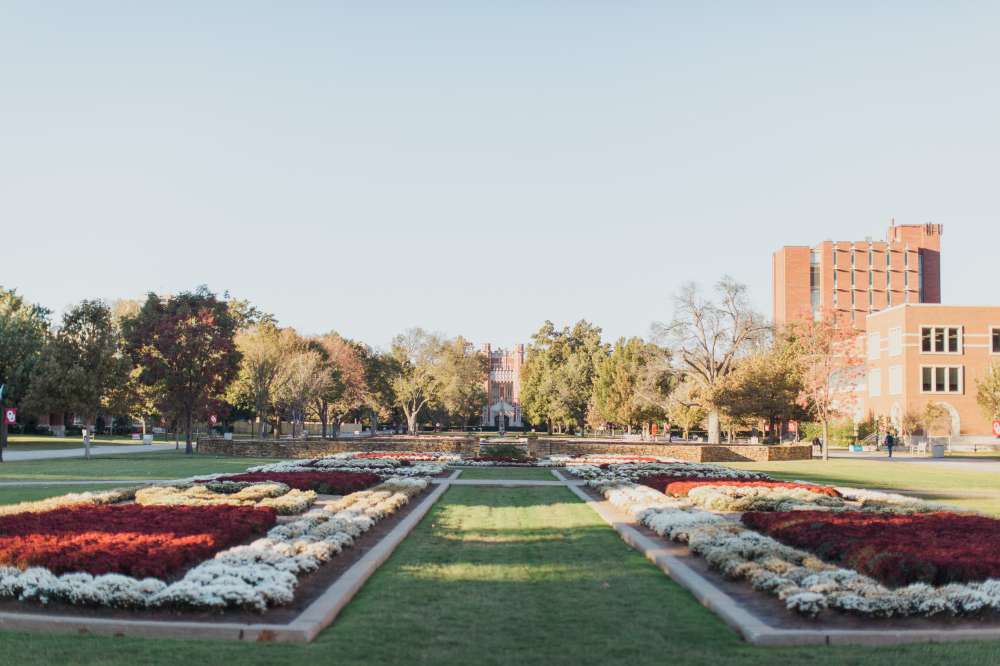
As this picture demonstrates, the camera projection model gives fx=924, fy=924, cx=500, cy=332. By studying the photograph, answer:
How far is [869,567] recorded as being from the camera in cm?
1027

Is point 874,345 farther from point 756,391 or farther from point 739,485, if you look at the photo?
point 739,485

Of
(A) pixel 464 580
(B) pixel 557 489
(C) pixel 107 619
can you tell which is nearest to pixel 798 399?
(B) pixel 557 489

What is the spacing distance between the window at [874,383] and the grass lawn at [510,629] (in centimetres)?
6796

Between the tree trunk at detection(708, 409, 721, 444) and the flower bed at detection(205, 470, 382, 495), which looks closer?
the flower bed at detection(205, 470, 382, 495)

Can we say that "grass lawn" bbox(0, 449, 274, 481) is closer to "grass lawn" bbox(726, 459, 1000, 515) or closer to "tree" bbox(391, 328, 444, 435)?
"grass lawn" bbox(726, 459, 1000, 515)

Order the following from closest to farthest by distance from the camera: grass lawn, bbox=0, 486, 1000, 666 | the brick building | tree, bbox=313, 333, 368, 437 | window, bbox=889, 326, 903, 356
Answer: grass lawn, bbox=0, 486, 1000, 666
tree, bbox=313, 333, 368, 437
window, bbox=889, 326, 903, 356
the brick building

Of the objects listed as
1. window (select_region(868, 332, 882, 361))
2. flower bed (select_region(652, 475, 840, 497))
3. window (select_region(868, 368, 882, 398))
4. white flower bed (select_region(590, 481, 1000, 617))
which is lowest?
flower bed (select_region(652, 475, 840, 497))

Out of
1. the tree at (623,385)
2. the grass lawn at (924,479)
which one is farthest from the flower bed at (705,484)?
the tree at (623,385)

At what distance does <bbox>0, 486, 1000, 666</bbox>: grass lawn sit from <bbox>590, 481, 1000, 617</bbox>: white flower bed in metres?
0.79

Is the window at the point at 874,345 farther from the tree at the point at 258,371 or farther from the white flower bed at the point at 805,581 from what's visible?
the white flower bed at the point at 805,581

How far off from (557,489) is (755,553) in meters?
12.9

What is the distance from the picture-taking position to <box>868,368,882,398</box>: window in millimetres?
74438

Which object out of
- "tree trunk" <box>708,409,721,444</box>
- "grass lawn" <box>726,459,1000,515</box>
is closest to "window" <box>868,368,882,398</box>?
"tree trunk" <box>708,409,721,444</box>

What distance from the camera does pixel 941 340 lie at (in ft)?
226
